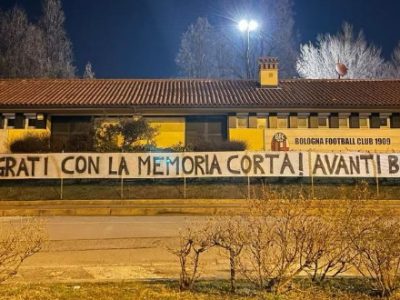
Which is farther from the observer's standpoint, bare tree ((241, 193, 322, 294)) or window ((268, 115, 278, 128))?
window ((268, 115, 278, 128))

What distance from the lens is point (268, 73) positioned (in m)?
30.9

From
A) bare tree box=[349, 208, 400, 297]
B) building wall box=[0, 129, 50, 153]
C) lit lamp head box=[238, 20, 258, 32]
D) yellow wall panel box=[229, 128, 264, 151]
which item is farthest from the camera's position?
lit lamp head box=[238, 20, 258, 32]

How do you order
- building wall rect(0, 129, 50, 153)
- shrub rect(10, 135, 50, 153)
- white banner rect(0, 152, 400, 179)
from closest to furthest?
white banner rect(0, 152, 400, 179)
shrub rect(10, 135, 50, 153)
building wall rect(0, 129, 50, 153)

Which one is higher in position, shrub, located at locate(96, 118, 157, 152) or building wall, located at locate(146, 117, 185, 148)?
building wall, located at locate(146, 117, 185, 148)

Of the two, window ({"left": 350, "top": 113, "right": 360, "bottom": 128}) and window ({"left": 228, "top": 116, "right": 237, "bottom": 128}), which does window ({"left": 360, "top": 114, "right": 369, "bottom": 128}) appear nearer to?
window ({"left": 350, "top": 113, "right": 360, "bottom": 128})

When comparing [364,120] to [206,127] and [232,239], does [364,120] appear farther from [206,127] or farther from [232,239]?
[232,239]

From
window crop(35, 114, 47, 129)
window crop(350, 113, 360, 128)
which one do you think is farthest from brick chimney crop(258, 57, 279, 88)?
window crop(35, 114, 47, 129)

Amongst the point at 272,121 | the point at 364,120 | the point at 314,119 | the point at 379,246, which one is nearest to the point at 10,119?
the point at 272,121

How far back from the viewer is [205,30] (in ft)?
165

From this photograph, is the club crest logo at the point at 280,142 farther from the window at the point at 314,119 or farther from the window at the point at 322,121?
the window at the point at 322,121

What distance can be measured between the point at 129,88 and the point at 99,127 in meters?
8.12

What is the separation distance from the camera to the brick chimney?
101ft

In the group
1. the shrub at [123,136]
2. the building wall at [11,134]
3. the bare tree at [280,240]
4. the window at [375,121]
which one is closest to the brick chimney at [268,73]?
the window at [375,121]

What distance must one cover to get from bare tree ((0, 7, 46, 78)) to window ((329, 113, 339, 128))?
30036 mm
